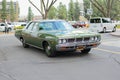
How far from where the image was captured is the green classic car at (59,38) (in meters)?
11.5

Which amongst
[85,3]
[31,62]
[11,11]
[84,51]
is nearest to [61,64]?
[31,62]

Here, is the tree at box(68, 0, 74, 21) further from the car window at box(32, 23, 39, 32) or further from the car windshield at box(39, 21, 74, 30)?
the car windshield at box(39, 21, 74, 30)

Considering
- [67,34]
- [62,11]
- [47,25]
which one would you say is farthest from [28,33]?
[62,11]

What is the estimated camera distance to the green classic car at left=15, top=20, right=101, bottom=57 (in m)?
11.5

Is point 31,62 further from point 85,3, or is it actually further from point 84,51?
point 85,3

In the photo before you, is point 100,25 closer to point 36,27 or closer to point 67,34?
point 36,27

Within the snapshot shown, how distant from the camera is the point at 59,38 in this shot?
37.5 feet

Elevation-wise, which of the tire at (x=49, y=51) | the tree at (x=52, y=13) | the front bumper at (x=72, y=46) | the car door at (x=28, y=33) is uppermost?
the tree at (x=52, y=13)

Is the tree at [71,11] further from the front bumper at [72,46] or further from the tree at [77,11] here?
the front bumper at [72,46]

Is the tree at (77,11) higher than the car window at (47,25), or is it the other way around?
the tree at (77,11)

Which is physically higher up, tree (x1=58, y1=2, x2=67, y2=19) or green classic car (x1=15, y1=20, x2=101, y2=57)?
tree (x1=58, y1=2, x2=67, y2=19)

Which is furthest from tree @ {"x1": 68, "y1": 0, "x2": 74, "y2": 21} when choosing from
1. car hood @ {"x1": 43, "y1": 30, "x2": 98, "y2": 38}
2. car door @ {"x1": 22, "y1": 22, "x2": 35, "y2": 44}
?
car hood @ {"x1": 43, "y1": 30, "x2": 98, "y2": 38}

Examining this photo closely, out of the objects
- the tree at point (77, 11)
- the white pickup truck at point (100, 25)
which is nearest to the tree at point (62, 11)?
the tree at point (77, 11)

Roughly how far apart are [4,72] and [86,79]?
2.58 metres
